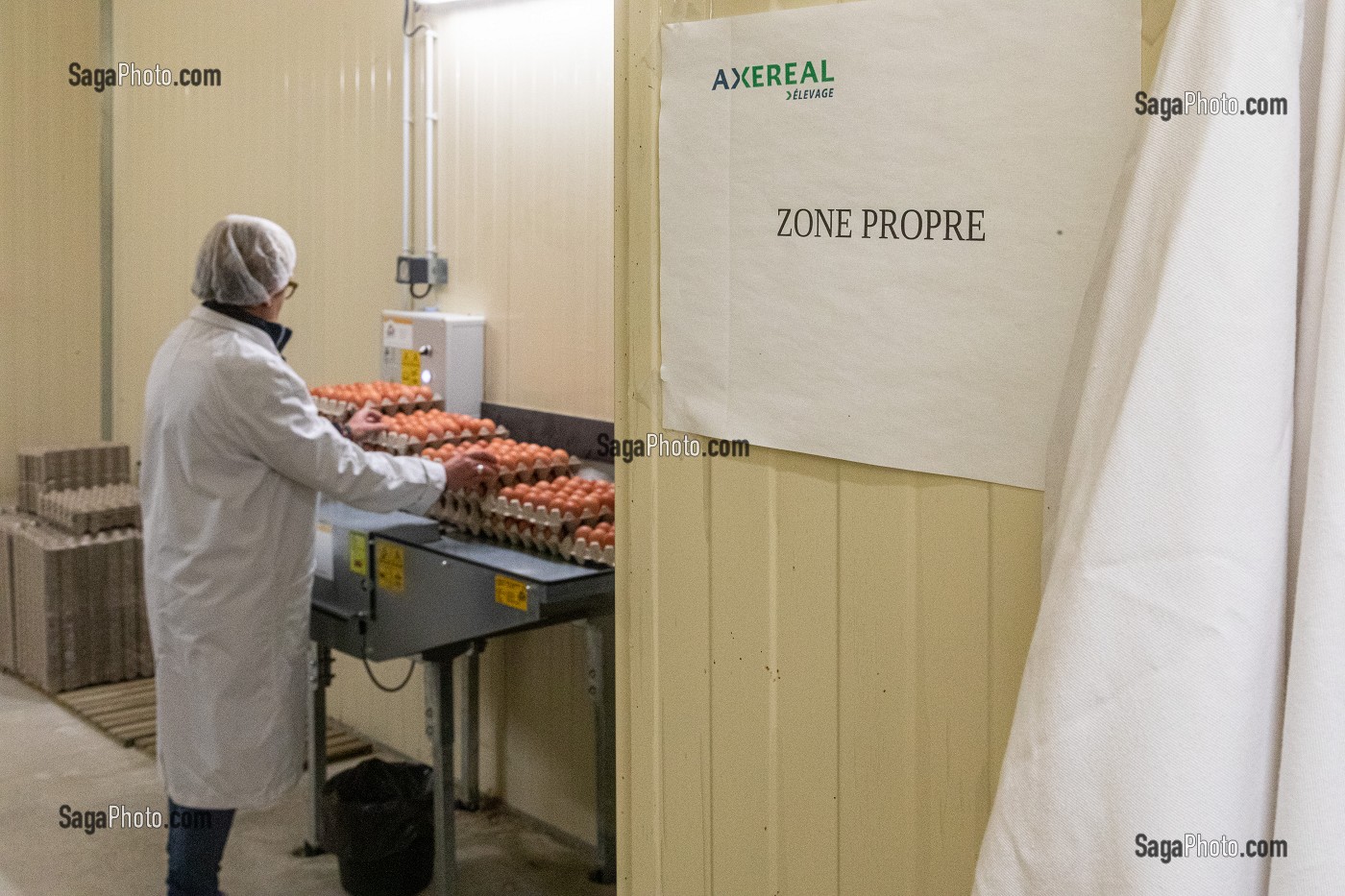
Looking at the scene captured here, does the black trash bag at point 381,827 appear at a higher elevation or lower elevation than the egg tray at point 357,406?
lower

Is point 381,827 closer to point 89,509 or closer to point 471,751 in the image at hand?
point 471,751

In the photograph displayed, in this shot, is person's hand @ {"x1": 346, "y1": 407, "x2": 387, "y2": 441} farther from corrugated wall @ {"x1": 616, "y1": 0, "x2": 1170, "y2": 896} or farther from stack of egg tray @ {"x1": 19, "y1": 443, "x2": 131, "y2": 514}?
stack of egg tray @ {"x1": 19, "y1": 443, "x2": 131, "y2": 514}

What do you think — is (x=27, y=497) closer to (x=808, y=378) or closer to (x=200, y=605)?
(x=200, y=605)

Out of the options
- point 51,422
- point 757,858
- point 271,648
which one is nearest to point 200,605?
point 271,648

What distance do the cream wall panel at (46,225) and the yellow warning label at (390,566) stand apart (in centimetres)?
424

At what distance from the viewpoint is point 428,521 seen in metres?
3.73

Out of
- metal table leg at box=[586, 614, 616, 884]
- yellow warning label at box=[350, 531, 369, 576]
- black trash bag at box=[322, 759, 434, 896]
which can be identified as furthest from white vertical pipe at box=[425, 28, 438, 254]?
black trash bag at box=[322, 759, 434, 896]

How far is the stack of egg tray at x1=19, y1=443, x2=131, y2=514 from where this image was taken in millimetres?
6340

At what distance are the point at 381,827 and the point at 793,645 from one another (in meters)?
2.62

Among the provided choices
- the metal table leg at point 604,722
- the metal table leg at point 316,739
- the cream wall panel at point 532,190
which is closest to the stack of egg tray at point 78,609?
the metal table leg at point 316,739

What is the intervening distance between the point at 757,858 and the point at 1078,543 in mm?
763

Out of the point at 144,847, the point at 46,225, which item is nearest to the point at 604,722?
the point at 144,847

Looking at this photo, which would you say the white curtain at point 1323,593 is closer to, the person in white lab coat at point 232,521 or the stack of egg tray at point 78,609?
the person in white lab coat at point 232,521

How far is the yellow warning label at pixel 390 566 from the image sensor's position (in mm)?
3662
